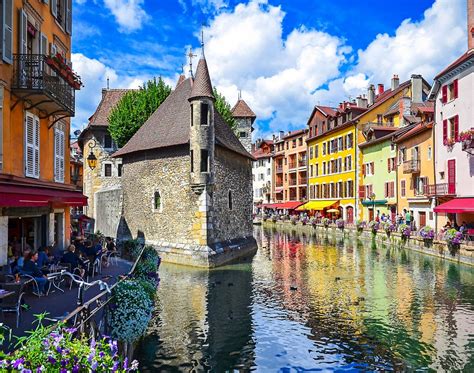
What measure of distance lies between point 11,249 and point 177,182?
13.2m

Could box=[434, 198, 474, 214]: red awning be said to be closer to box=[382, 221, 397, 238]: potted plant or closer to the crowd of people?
box=[382, 221, 397, 238]: potted plant

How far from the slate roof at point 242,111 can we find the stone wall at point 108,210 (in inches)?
839

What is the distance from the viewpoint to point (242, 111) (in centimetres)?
5312

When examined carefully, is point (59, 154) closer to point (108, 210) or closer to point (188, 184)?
point (188, 184)

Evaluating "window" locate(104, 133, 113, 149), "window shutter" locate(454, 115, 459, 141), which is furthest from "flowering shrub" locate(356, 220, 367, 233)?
"window" locate(104, 133, 113, 149)

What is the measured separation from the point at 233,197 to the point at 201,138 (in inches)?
249

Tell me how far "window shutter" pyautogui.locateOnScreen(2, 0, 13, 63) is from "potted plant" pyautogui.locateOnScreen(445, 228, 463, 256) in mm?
23868

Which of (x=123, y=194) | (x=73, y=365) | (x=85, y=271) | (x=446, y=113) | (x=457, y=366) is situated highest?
(x=446, y=113)

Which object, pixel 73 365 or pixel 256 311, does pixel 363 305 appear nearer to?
pixel 256 311

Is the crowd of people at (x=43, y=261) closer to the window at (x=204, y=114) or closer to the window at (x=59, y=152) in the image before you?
the window at (x=59, y=152)

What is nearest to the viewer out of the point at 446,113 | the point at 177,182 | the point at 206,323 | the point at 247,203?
the point at 206,323

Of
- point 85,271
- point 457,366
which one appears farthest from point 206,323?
point 457,366

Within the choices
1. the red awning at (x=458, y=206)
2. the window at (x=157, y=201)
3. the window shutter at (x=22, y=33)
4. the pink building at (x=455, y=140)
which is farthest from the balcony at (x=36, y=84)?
the pink building at (x=455, y=140)

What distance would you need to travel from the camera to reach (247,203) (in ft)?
112
